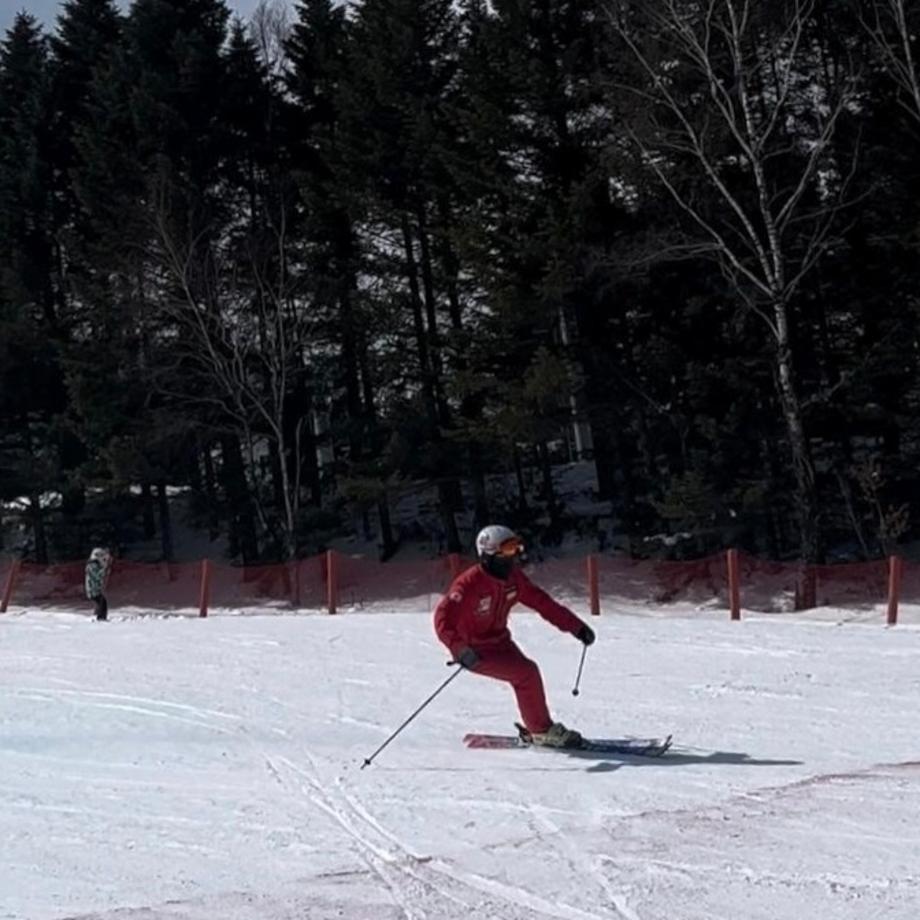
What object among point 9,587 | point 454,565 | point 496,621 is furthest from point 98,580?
point 496,621

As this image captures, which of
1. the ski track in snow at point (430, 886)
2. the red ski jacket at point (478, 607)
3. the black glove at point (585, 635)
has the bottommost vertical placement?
the ski track in snow at point (430, 886)

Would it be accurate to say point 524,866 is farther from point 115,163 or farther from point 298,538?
point 115,163

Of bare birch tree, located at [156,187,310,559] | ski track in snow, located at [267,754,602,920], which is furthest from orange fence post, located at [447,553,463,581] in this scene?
ski track in snow, located at [267,754,602,920]

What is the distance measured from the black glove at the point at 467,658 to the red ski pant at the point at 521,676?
0.79ft

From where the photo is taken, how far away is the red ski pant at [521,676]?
10.6 meters

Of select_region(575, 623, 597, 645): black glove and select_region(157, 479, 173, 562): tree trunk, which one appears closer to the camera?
select_region(575, 623, 597, 645): black glove

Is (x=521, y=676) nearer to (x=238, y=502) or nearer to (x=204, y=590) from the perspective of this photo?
(x=204, y=590)

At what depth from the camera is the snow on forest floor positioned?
21.8 feet

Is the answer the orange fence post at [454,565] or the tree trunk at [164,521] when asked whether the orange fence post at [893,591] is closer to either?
the orange fence post at [454,565]

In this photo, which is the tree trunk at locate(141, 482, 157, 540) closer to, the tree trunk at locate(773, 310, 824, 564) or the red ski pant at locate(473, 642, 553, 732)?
the tree trunk at locate(773, 310, 824, 564)

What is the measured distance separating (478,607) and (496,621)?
217 mm

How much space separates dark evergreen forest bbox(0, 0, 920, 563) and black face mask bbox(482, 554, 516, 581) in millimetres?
14633

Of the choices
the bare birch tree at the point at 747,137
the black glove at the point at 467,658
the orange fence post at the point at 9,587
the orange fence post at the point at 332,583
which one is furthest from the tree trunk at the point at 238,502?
the black glove at the point at 467,658

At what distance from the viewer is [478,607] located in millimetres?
10594
